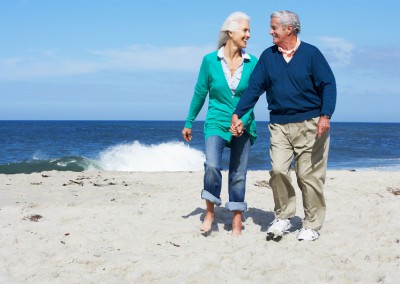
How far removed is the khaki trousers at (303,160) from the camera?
483 centimetres

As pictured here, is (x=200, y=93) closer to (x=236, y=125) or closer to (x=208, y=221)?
(x=236, y=125)

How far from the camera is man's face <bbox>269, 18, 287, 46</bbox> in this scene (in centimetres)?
473

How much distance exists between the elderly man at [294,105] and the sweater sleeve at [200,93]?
468 millimetres

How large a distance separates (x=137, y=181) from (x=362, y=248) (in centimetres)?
598

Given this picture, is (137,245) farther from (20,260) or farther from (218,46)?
(218,46)

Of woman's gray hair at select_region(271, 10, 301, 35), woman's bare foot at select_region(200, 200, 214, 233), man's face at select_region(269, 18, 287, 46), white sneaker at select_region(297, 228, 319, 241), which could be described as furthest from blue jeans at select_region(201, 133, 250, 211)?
woman's gray hair at select_region(271, 10, 301, 35)

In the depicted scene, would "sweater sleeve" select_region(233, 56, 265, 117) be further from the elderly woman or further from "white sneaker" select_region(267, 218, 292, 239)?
"white sneaker" select_region(267, 218, 292, 239)

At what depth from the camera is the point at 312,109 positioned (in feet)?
15.7

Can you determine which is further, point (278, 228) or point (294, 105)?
point (278, 228)

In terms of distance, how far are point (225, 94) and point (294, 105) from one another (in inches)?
26.5

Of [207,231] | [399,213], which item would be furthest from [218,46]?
[399,213]

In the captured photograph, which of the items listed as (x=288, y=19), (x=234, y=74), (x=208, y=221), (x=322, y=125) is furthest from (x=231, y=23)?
(x=208, y=221)

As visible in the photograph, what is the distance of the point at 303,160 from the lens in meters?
4.89

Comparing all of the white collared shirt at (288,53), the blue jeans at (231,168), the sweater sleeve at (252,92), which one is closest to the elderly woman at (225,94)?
the blue jeans at (231,168)
